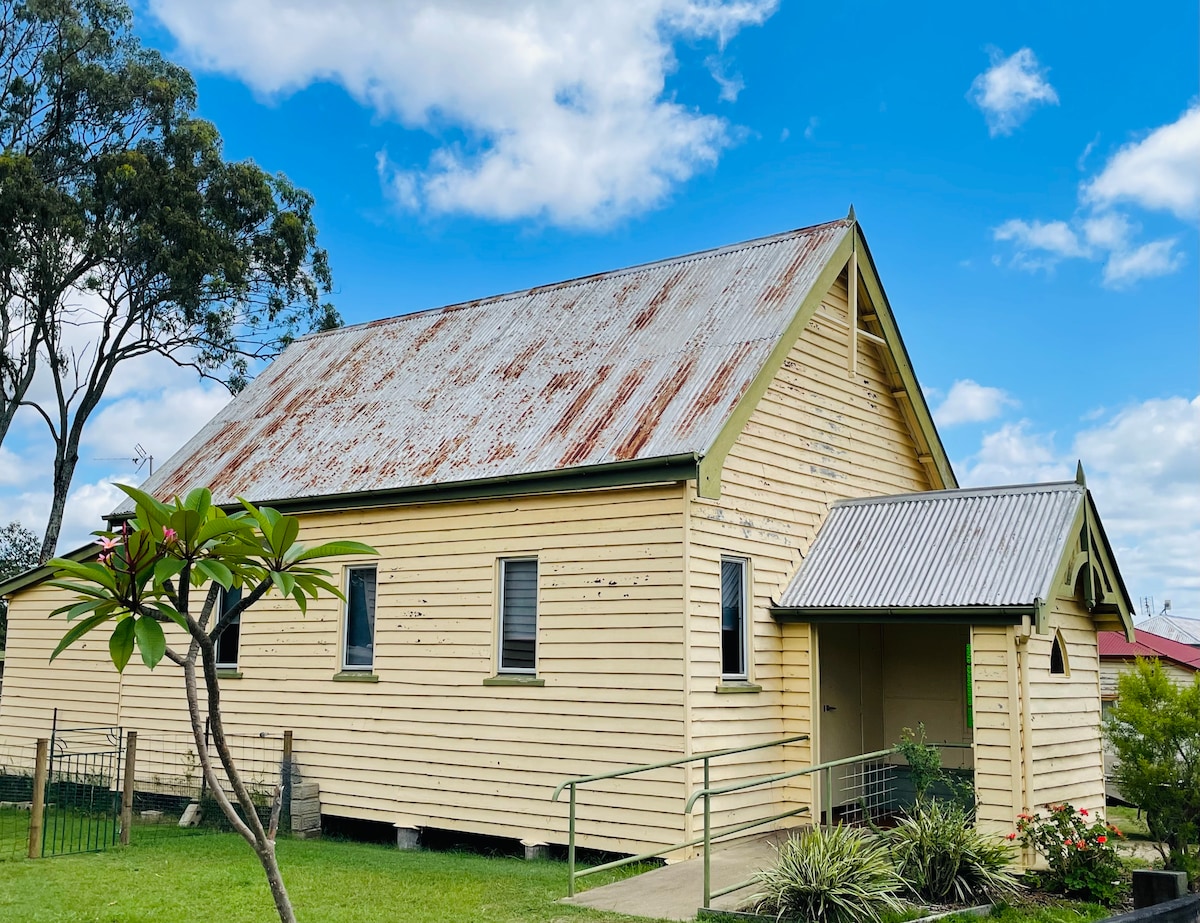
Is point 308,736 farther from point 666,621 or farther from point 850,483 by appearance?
point 850,483

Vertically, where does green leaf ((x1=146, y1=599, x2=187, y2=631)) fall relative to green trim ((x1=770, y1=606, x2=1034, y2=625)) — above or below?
below

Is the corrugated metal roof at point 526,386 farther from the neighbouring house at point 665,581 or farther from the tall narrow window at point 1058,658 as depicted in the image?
the tall narrow window at point 1058,658

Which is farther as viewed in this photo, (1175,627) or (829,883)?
(1175,627)

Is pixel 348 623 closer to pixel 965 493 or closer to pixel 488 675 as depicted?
pixel 488 675

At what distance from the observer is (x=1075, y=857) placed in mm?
11555

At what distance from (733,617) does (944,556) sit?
2599 millimetres

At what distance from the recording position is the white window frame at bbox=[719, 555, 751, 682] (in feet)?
45.4

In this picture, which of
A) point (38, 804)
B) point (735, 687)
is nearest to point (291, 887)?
point (38, 804)

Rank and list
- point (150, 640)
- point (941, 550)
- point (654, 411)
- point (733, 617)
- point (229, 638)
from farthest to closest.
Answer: point (229, 638) → point (654, 411) → point (733, 617) → point (941, 550) → point (150, 640)

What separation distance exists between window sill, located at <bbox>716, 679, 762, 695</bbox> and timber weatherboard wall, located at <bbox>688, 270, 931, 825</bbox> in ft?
0.21

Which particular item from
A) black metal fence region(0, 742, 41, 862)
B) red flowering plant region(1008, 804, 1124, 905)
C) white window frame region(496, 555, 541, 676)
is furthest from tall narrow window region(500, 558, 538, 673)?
black metal fence region(0, 742, 41, 862)

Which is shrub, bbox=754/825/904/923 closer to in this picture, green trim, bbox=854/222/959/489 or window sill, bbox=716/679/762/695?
window sill, bbox=716/679/762/695

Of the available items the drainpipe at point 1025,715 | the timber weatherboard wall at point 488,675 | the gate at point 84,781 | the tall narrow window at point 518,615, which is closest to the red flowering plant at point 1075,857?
the drainpipe at point 1025,715

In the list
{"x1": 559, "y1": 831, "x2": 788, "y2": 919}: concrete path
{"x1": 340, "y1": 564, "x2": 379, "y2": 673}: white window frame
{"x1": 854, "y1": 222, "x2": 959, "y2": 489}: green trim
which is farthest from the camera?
{"x1": 854, "y1": 222, "x2": 959, "y2": 489}: green trim
